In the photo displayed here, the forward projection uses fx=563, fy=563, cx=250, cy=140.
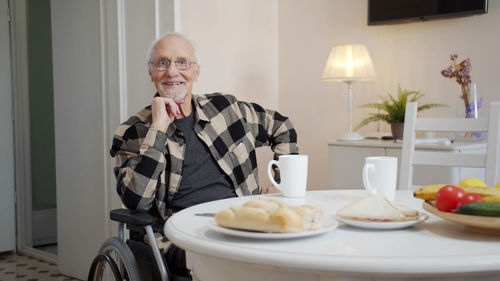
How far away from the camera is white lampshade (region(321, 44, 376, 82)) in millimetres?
3082

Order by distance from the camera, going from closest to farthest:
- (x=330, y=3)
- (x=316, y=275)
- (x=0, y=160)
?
(x=316, y=275) < (x=330, y=3) < (x=0, y=160)

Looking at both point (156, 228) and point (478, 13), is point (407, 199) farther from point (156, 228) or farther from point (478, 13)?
point (478, 13)

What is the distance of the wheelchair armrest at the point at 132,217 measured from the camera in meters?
1.66

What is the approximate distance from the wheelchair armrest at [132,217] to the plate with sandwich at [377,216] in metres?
0.73

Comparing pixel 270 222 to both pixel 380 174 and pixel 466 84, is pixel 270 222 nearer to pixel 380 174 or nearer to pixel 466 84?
pixel 380 174

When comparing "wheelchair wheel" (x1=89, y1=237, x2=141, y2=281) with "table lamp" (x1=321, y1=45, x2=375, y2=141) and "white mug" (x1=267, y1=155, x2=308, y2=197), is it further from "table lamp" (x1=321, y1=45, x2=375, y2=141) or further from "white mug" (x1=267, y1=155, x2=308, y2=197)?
"table lamp" (x1=321, y1=45, x2=375, y2=141)

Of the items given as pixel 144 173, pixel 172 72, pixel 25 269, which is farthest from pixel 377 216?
pixel 25 269

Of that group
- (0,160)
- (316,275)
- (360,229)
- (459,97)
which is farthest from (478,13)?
(0,160)

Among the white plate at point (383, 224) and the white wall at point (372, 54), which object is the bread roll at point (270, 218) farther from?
the white wall at point (372, 54)

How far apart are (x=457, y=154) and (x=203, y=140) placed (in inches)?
35.6

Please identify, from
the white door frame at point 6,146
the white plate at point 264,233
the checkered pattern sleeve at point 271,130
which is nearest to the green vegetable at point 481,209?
the white plate at point 264,233

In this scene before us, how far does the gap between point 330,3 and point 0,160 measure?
2586 mm

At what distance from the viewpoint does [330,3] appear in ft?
11.8

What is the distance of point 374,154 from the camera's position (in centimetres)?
294
